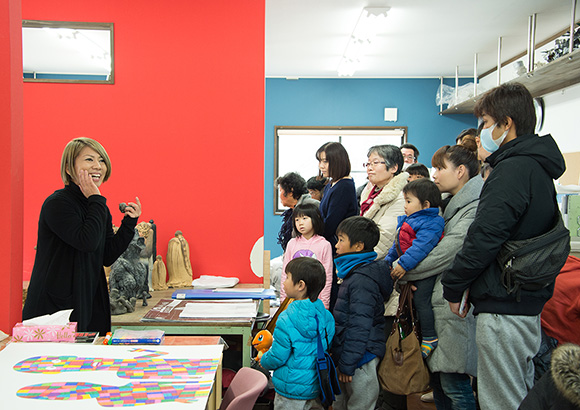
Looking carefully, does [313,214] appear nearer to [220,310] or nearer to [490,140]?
[220,310]

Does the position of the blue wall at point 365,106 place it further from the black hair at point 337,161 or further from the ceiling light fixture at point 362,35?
the black hair at point 337,161

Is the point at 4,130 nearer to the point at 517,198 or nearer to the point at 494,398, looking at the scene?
the point at 517,198

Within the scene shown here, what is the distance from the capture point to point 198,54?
10.2 ft

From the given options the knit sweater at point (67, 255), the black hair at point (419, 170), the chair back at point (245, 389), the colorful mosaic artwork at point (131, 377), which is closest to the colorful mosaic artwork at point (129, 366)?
the colorful mosaic artwork at point (131, 377)

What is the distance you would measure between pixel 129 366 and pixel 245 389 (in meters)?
0.43

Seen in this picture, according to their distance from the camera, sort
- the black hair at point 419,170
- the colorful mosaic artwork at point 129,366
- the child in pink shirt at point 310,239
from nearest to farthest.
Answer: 1. the colorful mosaic artwork at point 129,366
2. the child in pink shirt at point 310,239
3. the black hair at point 419,170

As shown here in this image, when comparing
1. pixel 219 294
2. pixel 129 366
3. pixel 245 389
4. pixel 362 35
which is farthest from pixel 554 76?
pixel 129 366

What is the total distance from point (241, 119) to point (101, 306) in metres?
1.60

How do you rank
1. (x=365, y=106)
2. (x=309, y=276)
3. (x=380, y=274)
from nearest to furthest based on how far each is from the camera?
1. (x=309, y=276)
2. (x=380, y=274)
3. (x=365, y=106)

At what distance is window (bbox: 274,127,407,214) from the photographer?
272 inches

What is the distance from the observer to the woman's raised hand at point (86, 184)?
184 centimetres

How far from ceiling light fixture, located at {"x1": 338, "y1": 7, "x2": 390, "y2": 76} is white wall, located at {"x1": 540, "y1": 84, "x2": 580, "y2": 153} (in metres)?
2.00

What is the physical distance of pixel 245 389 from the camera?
1661 mm

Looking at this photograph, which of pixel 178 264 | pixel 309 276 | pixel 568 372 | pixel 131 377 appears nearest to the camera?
pixel 568 372
